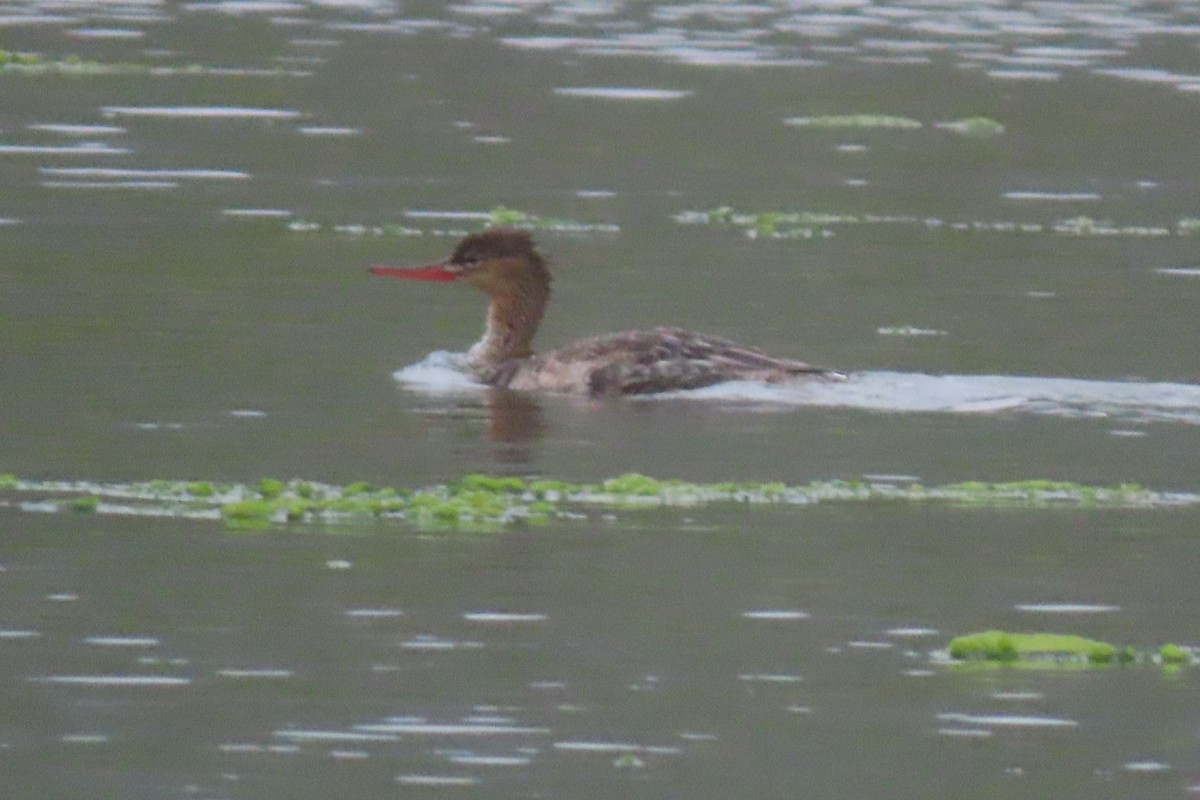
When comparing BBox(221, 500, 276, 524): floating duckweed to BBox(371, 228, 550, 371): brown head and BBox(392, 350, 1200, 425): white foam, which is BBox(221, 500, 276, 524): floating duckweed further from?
BBox(371, 228, 550, 371): brown head

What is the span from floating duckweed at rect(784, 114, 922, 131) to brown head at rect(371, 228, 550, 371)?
39.8 feet

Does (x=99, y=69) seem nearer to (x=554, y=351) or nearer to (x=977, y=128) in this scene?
(x=977, y=128)

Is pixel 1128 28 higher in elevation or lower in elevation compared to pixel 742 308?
higher

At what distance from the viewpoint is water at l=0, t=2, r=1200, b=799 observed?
30.0 feet

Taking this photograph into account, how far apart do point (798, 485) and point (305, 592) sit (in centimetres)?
285

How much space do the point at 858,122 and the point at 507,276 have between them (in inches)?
490

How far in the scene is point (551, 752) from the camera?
8.91 meters

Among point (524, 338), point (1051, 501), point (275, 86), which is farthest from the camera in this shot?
point (275, 86)

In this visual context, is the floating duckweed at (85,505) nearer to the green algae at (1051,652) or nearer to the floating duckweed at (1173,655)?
the green algae at (1051,652)

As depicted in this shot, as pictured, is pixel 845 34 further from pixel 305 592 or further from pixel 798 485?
pixel 305 592

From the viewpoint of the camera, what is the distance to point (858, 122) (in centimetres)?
2977

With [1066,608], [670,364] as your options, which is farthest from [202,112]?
[1066,608]

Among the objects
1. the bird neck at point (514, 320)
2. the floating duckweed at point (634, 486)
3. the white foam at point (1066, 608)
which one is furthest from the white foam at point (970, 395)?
the white foam at point (1066, 608)

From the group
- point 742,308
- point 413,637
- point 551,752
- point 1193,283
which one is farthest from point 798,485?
point 1193,283
